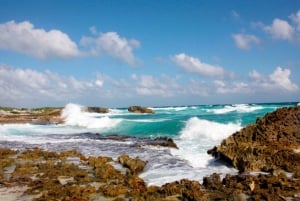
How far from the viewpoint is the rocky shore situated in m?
10.8

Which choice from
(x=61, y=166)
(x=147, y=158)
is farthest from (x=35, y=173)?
(x=147, y=158)

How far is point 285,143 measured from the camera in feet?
50.9

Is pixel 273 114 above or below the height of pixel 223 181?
above

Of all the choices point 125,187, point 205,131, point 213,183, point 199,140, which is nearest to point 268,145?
point 213,183

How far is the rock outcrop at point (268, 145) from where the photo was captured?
44.6 ft

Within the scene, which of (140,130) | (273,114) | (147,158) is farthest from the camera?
(140,130)

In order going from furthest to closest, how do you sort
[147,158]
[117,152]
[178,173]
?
1. [117,152]
2. [147,158]
3. [178,173]

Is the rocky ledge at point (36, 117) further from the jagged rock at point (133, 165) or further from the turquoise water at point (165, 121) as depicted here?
the jagged rock at point (133, 165)

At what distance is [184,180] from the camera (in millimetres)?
11672

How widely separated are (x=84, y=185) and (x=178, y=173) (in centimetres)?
347

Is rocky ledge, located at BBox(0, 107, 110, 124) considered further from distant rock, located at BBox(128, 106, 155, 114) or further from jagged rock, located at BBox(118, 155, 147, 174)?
jagged rock, located at BBox(118, 155, 147, 174)

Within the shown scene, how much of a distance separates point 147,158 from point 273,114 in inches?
233

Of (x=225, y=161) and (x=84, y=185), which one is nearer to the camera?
(x=84, y=185)

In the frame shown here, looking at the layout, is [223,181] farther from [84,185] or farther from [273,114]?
A: [273,114]
